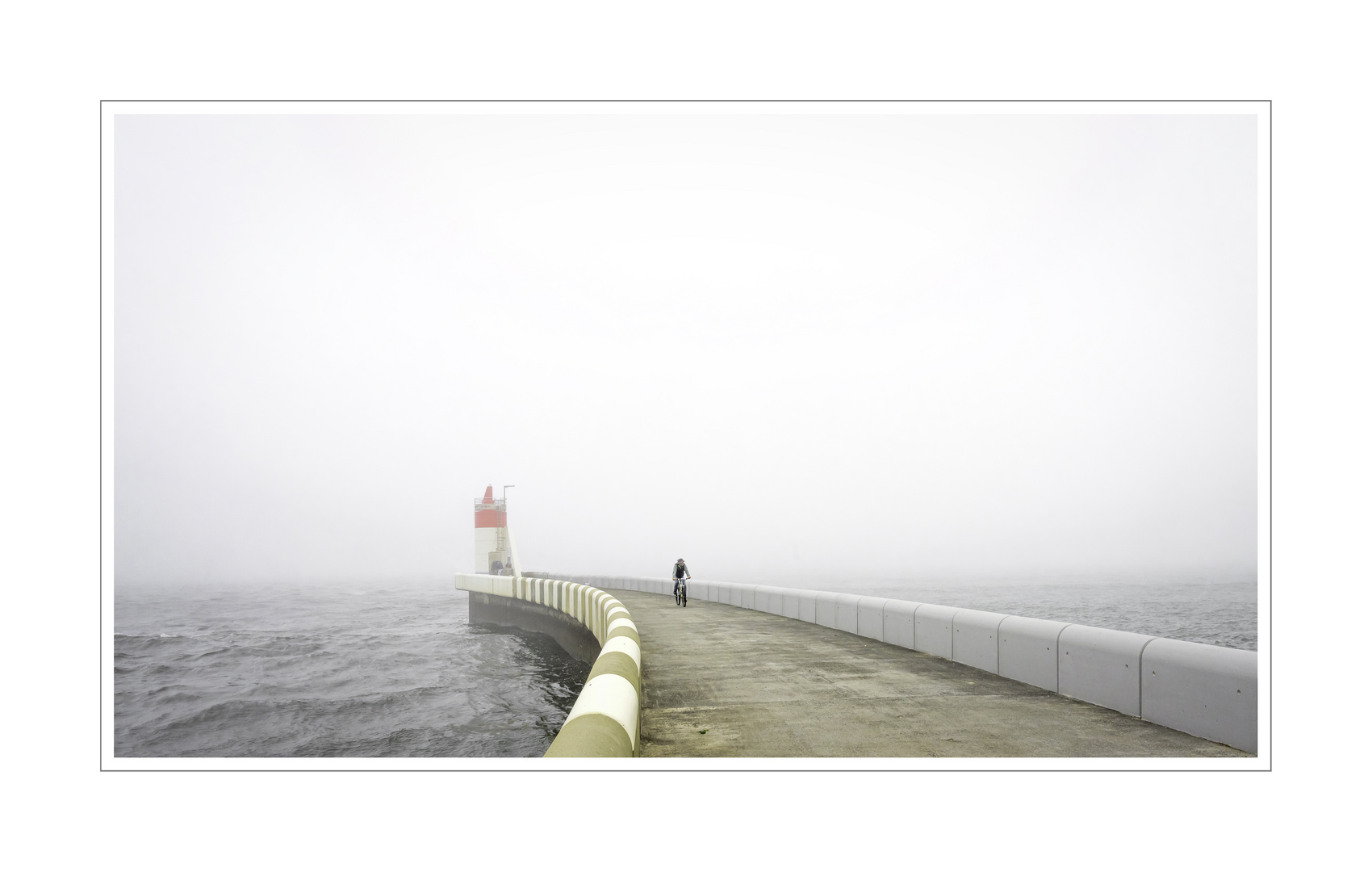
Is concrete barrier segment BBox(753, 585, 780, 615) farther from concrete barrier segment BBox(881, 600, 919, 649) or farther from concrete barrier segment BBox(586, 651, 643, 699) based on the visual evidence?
concrete barrier segment BBox(586, 651, 643, 699)

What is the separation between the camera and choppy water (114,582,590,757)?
17641 millimetres

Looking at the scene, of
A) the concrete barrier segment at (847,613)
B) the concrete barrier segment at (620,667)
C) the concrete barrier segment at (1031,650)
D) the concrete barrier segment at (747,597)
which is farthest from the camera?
the concrete barrier segment at (747,597)

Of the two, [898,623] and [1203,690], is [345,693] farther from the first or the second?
[1203,690]

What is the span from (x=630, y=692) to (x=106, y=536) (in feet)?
18.9

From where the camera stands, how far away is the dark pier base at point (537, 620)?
2002cm

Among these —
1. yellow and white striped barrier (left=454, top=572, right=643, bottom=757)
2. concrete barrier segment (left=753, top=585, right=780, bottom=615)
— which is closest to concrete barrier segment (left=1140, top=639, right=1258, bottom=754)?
yellow and white striped barrier (left=454, top=572, right=643, bottom=757)

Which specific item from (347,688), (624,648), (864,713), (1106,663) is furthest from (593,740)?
(347,688)

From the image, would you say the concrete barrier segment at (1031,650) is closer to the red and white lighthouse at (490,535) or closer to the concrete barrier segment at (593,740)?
the concrete barrier segment at (593,740)

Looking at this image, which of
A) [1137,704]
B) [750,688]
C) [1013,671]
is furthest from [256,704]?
[1137,704]

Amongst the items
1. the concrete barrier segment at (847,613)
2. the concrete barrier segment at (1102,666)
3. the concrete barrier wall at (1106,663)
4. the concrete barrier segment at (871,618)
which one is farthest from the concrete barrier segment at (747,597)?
the concrete barrier segment at (1102,666)

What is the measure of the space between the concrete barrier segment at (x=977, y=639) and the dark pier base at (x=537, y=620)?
822cm

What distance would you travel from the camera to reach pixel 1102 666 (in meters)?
7.39
